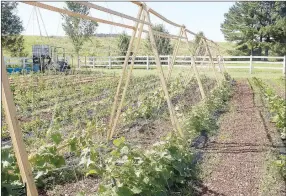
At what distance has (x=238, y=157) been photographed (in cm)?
523

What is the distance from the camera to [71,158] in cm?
475

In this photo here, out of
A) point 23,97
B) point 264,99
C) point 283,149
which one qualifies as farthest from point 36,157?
point 264,99

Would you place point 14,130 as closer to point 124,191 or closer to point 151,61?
point 124,191

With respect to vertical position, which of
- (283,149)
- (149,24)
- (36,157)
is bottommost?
(283,149)

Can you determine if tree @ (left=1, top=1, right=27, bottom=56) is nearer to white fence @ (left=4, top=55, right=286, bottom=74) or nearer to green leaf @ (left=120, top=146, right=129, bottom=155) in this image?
white fence @ (left=4, top=55, right=286, bottom=74)

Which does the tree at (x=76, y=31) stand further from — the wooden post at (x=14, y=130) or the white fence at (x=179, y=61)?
the wooden post at (x=14, y=130)

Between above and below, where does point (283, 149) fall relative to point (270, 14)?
below

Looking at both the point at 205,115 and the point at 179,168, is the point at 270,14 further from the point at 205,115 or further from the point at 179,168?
the point at 179,168

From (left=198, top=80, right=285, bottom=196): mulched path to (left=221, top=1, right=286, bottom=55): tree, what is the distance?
29.1 m

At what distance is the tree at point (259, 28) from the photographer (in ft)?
116

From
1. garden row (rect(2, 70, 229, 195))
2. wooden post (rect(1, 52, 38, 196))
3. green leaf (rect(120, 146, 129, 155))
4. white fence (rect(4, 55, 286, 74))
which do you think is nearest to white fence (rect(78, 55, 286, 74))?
white fence (rect(4, 55, 286, 74))

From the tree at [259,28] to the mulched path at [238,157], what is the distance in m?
29.1

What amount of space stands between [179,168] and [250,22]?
1442 inches

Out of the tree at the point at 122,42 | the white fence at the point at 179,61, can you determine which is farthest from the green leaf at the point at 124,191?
the white fence at the point at 179,61
